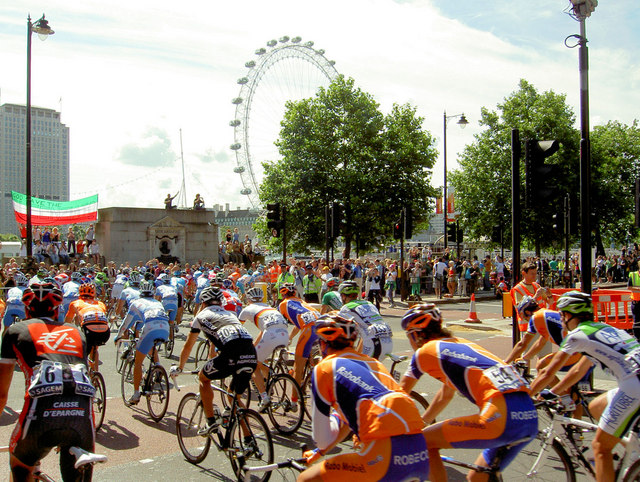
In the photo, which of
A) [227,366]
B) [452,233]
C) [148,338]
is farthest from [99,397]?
[452,233]

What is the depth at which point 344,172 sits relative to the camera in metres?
37.2

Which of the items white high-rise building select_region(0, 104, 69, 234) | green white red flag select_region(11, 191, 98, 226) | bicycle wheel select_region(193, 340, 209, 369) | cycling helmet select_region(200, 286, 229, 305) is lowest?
bicycle wheel select_region(193, 340, 209, 369)

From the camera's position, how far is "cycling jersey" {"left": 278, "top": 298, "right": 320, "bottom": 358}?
8259mm

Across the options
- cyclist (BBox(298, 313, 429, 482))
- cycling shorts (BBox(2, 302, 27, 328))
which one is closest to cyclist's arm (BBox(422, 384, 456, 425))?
cyclist (BBox(298, 313, 429, 482))

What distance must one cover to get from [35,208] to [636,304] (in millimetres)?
26028

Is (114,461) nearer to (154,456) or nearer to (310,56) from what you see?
(154,456)

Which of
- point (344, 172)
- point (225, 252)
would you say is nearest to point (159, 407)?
point (225, 252)

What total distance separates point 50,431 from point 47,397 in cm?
21

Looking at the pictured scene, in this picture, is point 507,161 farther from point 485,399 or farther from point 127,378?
point 485,399

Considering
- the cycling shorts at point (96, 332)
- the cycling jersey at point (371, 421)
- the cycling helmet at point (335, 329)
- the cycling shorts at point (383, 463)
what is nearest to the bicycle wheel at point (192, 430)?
the cycling shorts at point (96, 332)

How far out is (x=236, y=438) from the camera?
5648mm

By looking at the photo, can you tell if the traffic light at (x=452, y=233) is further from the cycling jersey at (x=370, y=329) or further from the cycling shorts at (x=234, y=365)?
the cycling shorts at (x=234, y=365)

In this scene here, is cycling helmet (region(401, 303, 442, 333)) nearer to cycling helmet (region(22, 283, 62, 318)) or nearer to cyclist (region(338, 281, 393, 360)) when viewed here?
cycling helmet (region(22, 283, 62, 318))

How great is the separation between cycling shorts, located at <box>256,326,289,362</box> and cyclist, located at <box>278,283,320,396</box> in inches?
14.1
